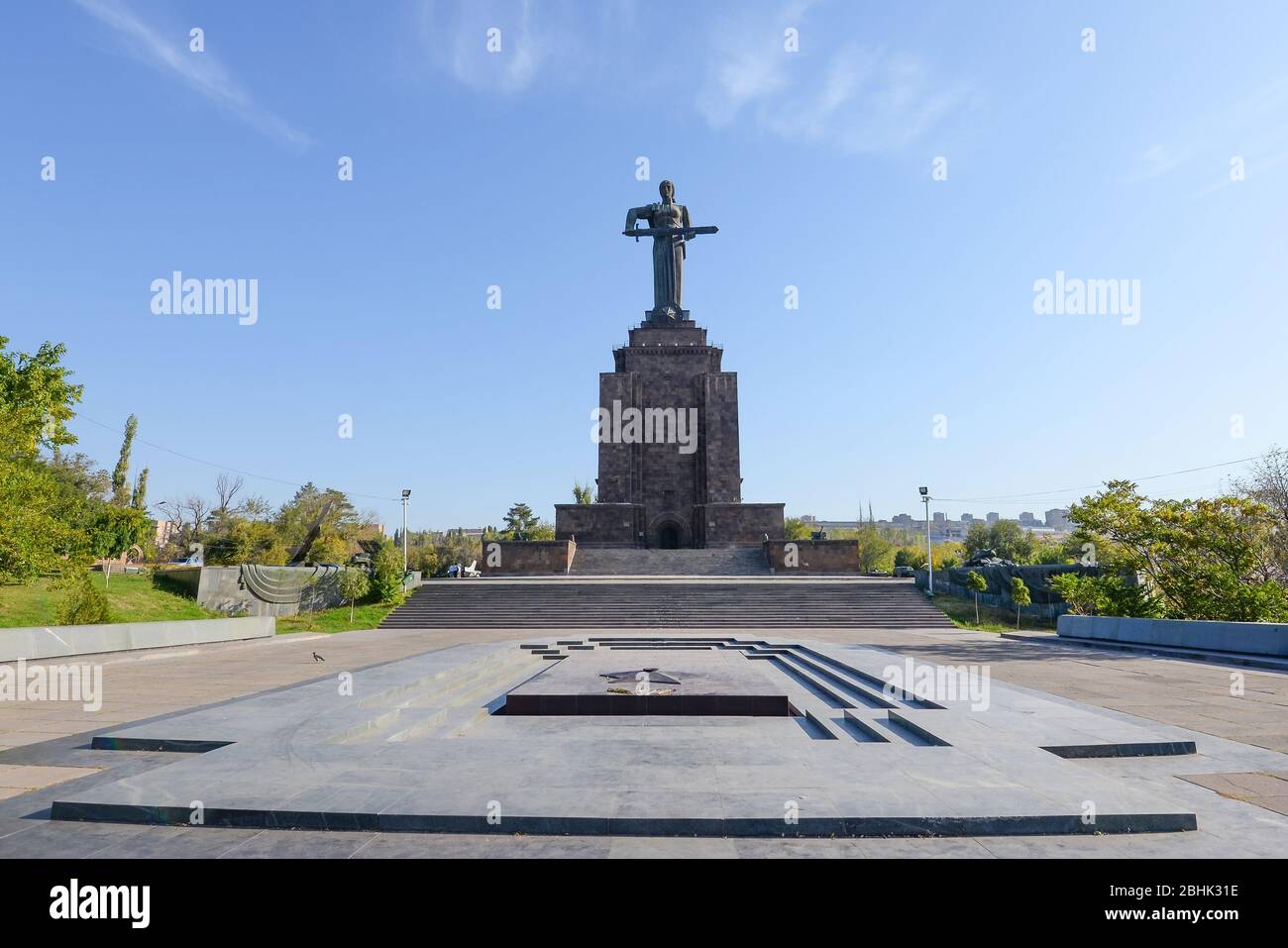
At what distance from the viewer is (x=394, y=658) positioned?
50.6 feet

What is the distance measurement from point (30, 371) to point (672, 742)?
23491mm

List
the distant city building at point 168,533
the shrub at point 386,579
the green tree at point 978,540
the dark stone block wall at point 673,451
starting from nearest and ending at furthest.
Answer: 1. the shrub at point 386,579
2. the dark stone block wall at point 673,451
3. the green tree at point 978,540
4. the distant city building at point 168,533

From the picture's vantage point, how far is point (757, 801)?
195 inches

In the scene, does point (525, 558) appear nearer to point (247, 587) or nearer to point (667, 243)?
point (247, 587)

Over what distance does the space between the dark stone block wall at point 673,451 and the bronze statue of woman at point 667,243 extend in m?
1.49

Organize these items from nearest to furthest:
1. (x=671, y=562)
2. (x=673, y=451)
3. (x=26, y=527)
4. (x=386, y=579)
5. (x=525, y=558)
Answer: (x=26, y=527), (x=386, y=579), (x=525, y=558), (x=671, y=562), (x=673, y=451)

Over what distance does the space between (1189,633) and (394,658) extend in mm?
17881

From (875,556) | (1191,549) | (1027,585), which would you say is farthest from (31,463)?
(875,556)

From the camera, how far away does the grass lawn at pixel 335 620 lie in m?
26.5

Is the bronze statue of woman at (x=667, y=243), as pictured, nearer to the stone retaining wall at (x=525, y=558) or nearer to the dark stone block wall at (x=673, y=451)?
the dark stone block wall at (x=673, y=451)

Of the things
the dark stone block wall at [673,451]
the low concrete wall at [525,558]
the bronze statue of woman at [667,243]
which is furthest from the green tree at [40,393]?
the bronze statue of woman at [667,243]
